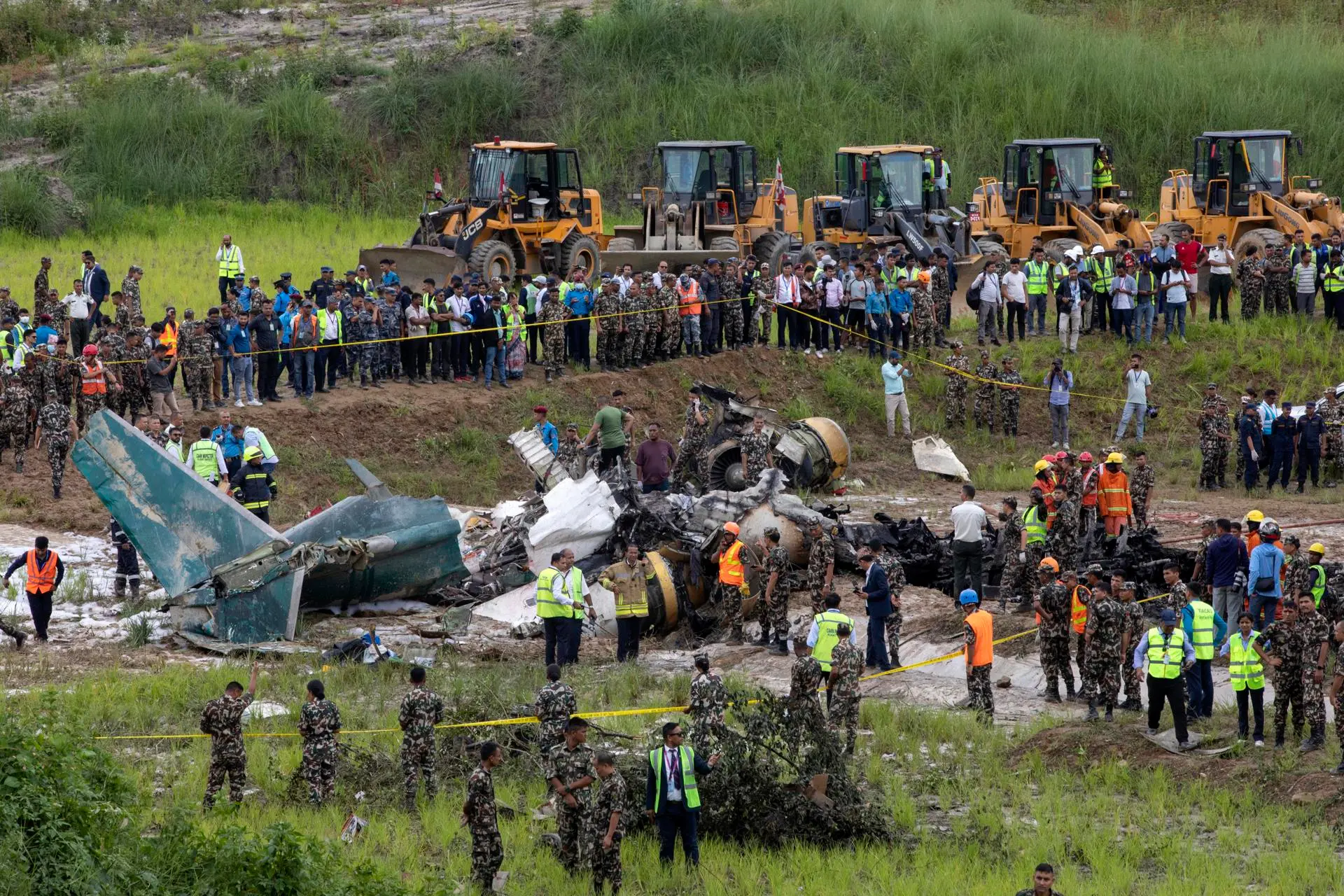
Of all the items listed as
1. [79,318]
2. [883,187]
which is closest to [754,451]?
[79,318]

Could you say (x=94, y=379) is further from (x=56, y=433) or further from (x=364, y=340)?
(x=364, y=340)

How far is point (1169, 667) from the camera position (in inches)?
531

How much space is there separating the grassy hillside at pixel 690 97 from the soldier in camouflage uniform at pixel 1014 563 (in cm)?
2387

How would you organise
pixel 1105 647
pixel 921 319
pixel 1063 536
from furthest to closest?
pixel 921 319, pixel 1063 536, pixel 1105 647

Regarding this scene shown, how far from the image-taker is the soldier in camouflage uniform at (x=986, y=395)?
83.4 ft

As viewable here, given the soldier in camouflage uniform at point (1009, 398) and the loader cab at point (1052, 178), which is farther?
the loader cab at point (1052, 178)

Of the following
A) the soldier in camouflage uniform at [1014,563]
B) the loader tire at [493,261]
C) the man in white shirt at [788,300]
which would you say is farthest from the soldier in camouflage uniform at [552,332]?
the soldier in camouflage uniform at [1014,563]

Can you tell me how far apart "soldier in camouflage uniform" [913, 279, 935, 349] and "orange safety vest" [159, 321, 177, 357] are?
427 inches

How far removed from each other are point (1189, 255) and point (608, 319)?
1008 cm

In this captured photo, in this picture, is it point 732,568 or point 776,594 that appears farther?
point 732,568

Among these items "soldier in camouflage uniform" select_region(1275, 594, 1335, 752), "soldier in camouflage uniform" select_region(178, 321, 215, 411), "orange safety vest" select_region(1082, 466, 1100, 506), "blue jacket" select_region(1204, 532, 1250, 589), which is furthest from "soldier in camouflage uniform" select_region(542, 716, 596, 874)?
"soldier in camouflage uniform" select_region(178, 321, 215, 411)

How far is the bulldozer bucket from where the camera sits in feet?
92.5

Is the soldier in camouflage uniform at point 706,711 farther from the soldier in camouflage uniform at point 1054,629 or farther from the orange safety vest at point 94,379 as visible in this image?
the orange safety vest at point 94,379

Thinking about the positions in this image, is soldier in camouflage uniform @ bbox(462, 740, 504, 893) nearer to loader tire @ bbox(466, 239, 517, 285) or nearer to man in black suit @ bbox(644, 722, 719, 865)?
man in black suit @ bbox(644, 722, 719, 865)
